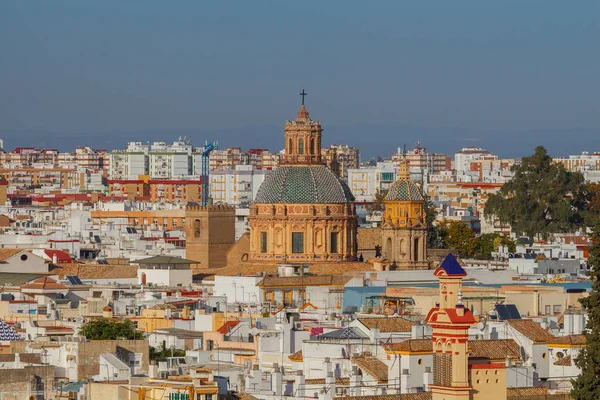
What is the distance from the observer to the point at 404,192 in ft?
253

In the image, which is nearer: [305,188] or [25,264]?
[305,188]

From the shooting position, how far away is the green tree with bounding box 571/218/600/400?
33.5m

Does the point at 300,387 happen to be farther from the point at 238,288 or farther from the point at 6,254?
the point at 6,254

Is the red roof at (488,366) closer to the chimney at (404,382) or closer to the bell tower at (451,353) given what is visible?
the bell tower at (451,353)

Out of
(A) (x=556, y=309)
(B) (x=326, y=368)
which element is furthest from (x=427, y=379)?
(A) (x=556, y=309)

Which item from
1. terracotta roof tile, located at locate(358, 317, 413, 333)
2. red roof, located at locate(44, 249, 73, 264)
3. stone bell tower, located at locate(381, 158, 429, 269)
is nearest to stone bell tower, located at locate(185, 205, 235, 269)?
red roof, located at locate(44, 249, 73, 264)

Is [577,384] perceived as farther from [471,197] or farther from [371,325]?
[471,197]

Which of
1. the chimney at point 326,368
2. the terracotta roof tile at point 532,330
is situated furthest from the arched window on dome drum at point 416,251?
the chimney at point 326,368

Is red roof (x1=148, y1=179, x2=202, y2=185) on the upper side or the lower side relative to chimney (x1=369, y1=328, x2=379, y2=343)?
upper

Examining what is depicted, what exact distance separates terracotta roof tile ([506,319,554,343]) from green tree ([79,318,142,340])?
7.80 m

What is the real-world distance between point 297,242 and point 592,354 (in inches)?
1688

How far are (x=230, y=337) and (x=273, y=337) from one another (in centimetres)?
321

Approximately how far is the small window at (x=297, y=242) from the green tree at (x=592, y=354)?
4071 cm

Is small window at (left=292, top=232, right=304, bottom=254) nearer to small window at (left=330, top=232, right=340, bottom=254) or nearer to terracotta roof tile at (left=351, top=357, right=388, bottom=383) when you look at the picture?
small window at (left=330, top=232, right=340, bottom=254)
